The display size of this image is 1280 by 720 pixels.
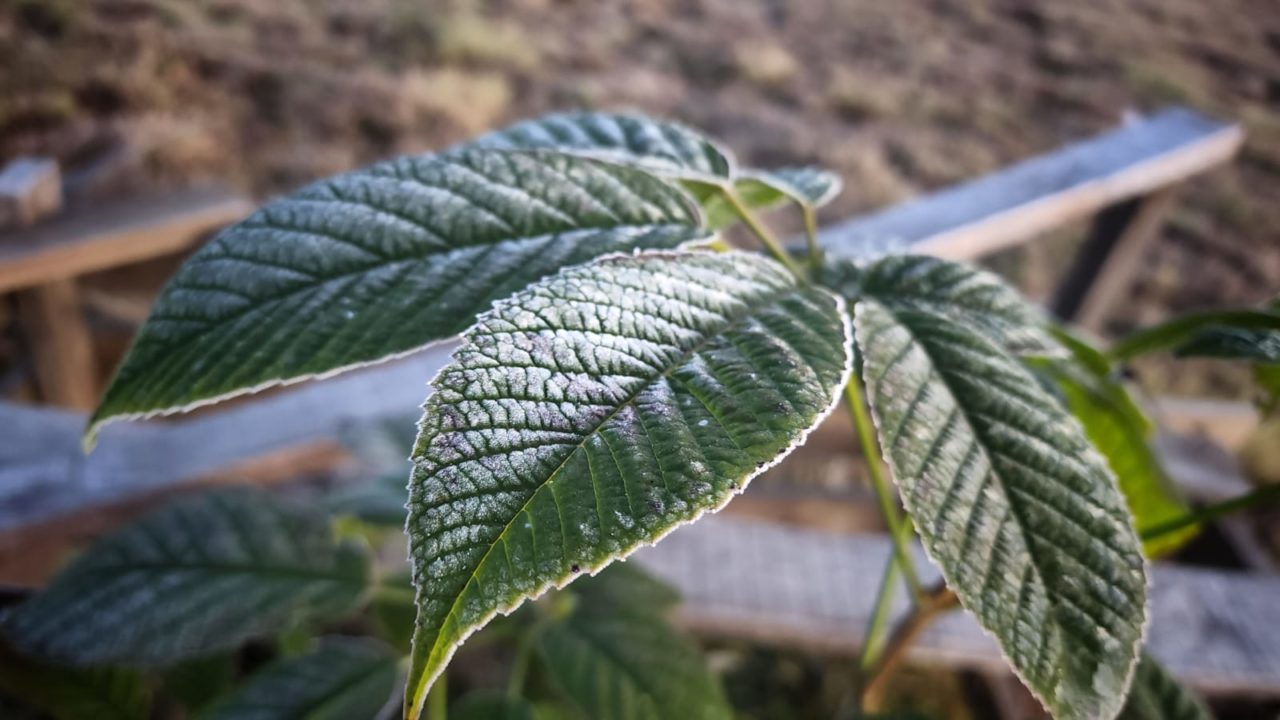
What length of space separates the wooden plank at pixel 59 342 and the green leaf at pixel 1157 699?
5.97 feet

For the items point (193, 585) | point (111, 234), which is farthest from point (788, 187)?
point (111, 234)

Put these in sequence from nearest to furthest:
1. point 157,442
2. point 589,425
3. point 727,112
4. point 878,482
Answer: point 589,425 < point 878,482 < point 157,442 < point 727,112

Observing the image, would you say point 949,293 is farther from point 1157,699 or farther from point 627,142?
point 1157,699

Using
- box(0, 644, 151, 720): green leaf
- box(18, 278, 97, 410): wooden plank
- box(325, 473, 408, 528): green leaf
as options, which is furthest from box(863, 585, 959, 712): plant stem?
box(18, 278, 97, 410): wooden plank

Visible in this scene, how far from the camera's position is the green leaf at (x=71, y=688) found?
775 millimetres

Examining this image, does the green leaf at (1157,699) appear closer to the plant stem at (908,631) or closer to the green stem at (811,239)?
the plant stem at (908,631)

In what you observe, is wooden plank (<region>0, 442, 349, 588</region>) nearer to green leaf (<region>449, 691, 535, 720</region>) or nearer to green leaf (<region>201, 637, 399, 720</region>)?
green leaf (<region>201, 637, 399, 720</region>)

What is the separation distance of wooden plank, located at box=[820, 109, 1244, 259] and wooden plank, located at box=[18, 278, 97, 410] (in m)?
1.48

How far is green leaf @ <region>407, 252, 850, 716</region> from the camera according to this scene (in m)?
0.28

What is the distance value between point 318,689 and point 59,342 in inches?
50.6

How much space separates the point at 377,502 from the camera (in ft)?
2.70

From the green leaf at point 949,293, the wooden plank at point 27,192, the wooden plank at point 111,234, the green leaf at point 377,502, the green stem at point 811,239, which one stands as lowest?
the green leaf at point 377,502

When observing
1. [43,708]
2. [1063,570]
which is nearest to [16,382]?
[43,708]

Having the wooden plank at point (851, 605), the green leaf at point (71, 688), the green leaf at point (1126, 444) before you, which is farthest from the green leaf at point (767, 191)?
the green leaf at point (71, 688)
